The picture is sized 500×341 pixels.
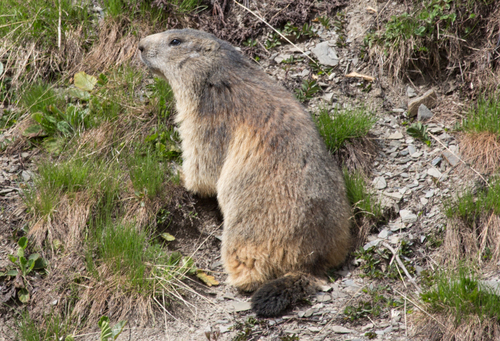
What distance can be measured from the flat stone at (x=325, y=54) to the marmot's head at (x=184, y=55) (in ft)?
6.34

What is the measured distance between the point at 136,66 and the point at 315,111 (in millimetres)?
2945

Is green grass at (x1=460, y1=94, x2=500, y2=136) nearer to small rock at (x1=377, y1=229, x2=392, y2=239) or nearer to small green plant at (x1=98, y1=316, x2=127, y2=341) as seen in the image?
small rock at (x1=377, y1=229, x2=392, y2=239)

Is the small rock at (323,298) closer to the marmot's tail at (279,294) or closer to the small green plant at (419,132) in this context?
the marmot's tail at (279,294)

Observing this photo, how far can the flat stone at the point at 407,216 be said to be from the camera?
21.4 ft

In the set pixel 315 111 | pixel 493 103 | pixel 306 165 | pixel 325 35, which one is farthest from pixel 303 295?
pixel 325 35

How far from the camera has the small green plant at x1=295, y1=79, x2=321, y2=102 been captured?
7.81 m

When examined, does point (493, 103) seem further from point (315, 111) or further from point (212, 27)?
point (212, 27)

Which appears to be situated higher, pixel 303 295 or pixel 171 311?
pixel 303 295

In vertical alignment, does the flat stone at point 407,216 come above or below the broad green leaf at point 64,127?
below

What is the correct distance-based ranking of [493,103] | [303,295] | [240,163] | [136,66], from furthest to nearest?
[136,66] < [493,103] < [240,163] < [303,295]

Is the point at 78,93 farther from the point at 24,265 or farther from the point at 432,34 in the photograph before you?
the point at 432,34

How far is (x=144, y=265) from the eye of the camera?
572cm

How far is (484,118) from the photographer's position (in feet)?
21.9

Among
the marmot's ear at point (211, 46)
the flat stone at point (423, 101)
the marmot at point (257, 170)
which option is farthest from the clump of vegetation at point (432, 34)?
the marmot's ear at point (211, 46)
